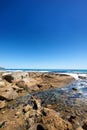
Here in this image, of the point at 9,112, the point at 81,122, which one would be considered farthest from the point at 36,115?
the point at 81,122

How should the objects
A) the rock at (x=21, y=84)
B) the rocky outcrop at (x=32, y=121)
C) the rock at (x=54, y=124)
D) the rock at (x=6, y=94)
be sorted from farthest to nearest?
the rock at (x=21, y=84) < the rock at (x=6, y=94) < the rocky outcrop at (x=32, y=121) < the rock at (x=54, y=124)

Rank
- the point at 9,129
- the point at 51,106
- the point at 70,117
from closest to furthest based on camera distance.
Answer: the point at 9,129 < the point at 70,117 < the point at 51,106

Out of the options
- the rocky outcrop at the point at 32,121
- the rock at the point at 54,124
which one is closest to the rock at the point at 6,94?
the rocky outcrop at the point at 32,121

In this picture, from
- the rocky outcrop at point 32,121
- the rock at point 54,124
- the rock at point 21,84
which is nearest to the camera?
the rock at point 54,124

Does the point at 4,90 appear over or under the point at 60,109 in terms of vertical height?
over

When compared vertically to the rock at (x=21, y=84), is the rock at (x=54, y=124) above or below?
below

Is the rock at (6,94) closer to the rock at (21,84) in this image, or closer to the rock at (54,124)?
the rock at (21,84)

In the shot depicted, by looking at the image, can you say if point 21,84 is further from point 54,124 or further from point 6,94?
point 54,124

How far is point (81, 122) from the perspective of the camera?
7.66m

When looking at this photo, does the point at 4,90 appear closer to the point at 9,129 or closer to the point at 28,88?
the point at 28,88

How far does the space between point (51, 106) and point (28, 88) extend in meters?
7.13

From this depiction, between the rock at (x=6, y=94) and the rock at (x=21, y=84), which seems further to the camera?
the rock at (x=21, y=84)

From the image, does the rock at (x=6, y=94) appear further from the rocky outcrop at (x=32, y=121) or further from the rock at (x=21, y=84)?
the rock at (x=21, y=84)

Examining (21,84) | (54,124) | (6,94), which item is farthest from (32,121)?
(21,84)
